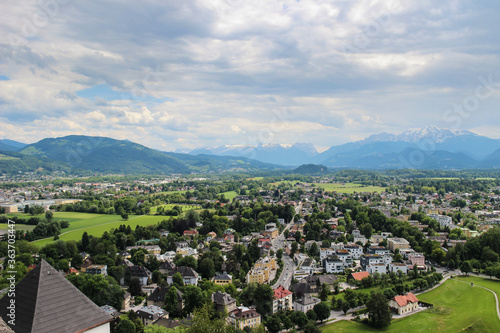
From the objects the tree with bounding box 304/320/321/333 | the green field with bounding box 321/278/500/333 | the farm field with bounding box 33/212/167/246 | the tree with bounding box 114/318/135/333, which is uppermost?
the tree with bounding box 114/318/135/333

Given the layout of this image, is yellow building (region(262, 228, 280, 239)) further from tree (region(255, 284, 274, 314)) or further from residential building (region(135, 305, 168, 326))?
residential building (region(135, 305, 168, 326))

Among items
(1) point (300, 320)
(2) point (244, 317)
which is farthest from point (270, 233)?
(2) point (244, 317)

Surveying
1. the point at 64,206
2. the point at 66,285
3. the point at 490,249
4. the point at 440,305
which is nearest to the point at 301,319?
the point at 440,305

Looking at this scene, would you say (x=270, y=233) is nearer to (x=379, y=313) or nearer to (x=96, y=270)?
(x=96, y=270)

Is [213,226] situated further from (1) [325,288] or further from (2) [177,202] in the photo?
(2) [177,202]

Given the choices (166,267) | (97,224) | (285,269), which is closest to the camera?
(166,267)

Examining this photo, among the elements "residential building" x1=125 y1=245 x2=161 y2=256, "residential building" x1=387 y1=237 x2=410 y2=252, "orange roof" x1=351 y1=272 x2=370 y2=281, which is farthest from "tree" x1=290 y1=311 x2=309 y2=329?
"residential building" x1=387 y1=237 x2=410 y2=252

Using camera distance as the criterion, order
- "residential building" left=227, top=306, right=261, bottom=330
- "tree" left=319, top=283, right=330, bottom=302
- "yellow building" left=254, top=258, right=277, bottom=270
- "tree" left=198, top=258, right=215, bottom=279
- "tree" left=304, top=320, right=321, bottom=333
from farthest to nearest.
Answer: "tree" left=198, top=258, right=215, bottom=279, "yellow building" left=254, top=258, right=277, bottom=270, "tree" left=319, top=283, right=330, bottom=302, "residential building" left=227, top=306, right=261, bottom=330, "tree" left=304, top=320, right=321, bottom=333
